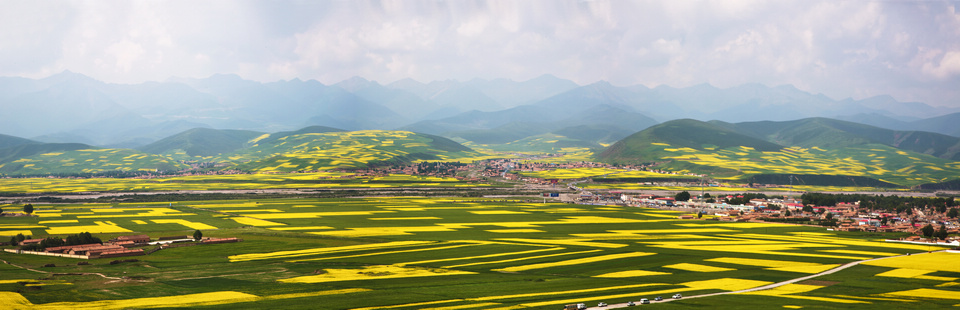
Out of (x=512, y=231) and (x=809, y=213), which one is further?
(x=809, y=213)

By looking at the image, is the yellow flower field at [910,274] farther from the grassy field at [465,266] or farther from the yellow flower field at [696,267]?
the yellow flower field at [696,267]

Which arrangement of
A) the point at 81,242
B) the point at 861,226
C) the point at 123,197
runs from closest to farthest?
the point at 81,242 < the point at 861,226 < the point at 123,197

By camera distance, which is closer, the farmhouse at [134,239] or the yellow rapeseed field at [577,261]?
the yellow rapeseed field at [577,261]

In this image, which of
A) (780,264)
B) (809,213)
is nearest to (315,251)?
(780,264)

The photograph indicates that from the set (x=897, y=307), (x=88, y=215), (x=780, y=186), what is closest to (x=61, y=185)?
(x=88, y=215)

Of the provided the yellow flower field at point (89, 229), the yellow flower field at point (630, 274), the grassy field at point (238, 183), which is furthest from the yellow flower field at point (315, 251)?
the grassy field at point (238, 183)

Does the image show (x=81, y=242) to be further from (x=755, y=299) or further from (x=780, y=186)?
(x=780, y=186)

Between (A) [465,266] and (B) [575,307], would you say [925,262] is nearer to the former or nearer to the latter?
(B) [575,307]

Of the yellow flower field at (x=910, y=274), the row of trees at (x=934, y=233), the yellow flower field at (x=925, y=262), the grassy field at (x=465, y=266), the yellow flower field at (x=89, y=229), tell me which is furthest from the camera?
the yellow flower field at (x=89, y=229)
